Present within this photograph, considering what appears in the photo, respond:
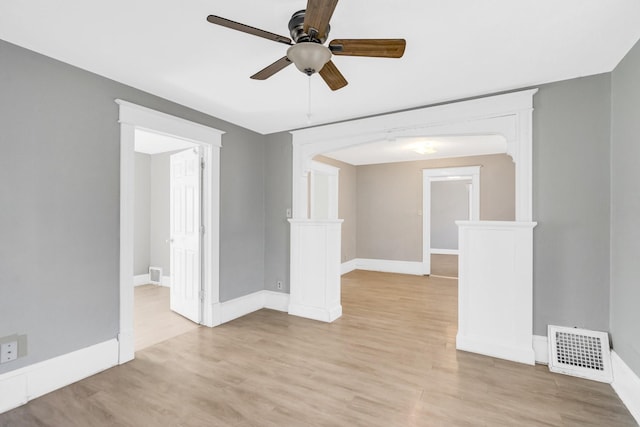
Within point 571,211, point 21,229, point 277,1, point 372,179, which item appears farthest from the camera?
point 372,179

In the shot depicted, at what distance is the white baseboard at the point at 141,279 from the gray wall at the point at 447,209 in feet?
27.7

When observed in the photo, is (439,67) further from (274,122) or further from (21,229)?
(21,229)

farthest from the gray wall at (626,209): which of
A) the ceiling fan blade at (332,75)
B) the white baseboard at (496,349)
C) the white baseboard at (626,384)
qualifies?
the ceiling fan blade at (332,75)

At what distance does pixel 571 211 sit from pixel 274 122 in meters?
3.18

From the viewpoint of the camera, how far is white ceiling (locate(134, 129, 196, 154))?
15.2 ft

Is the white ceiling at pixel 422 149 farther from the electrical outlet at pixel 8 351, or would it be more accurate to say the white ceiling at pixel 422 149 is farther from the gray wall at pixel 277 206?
the electrical outlet at pixel 8 351

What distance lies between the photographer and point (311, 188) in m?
5.51

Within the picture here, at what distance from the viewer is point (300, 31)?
166cm

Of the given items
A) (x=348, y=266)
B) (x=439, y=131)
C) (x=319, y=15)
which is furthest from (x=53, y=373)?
(x=348, y=266)

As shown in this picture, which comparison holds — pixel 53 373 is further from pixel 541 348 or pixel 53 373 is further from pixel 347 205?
pixel 347 205

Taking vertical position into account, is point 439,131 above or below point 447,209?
above

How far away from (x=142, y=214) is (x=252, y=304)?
3.12m

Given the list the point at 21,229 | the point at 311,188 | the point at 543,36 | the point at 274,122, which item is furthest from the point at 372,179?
the point at 21,229

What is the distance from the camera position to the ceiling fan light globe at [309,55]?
156 centimetres
